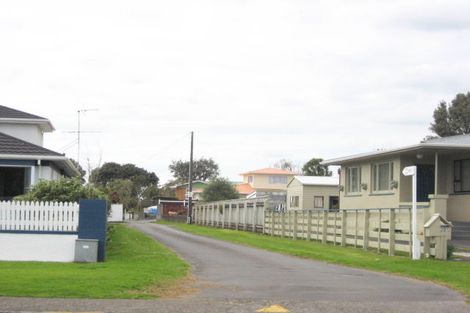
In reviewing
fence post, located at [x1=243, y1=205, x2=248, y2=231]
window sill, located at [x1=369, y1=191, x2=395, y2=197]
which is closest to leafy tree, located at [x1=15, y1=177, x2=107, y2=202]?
window sill, located at [x1=369, y1=191, x2=395, y2=197]

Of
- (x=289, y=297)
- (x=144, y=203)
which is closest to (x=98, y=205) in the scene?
(x=289, y=297)

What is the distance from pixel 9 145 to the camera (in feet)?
81.7

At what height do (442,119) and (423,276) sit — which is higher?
(442,119)

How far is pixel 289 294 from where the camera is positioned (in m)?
11.1

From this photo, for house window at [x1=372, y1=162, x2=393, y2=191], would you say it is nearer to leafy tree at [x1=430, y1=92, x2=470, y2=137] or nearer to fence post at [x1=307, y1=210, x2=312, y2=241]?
fence post at [x1=307, y1=210, x2=312, y2=241]

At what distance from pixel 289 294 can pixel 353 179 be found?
2221 centimetres

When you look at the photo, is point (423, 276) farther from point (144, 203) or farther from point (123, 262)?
point (144, 203)

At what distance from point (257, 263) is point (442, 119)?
49181 millimetres

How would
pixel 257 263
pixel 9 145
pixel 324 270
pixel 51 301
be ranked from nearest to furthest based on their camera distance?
pixel 51 301 < pixel 324 270 < pixel 257 263 < pixel 9 145

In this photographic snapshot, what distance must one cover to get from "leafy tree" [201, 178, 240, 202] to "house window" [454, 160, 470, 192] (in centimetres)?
4088

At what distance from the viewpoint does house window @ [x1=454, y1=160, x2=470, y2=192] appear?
2556cm

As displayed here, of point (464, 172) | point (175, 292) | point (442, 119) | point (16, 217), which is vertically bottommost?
point (175, 292)

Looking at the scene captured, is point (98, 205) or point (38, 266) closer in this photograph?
point (38, 266)

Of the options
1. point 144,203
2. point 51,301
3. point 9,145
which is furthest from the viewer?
point 144,203
